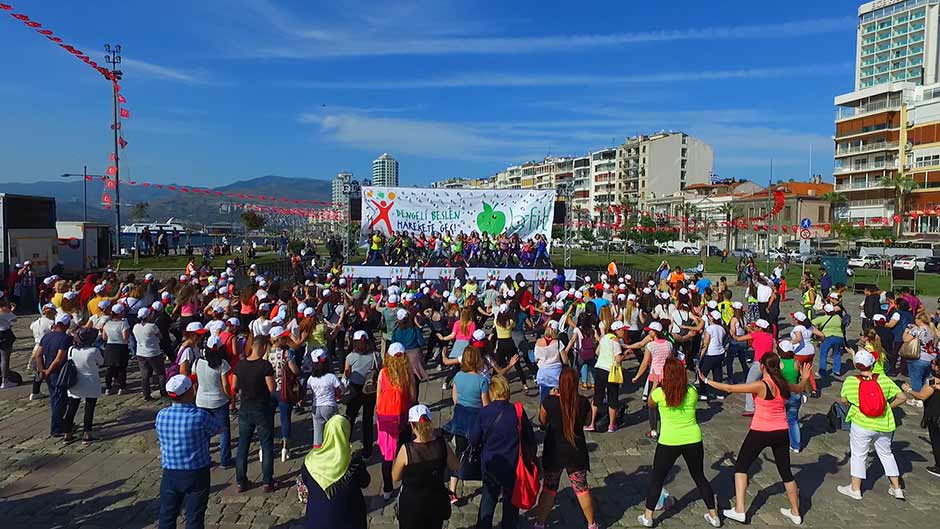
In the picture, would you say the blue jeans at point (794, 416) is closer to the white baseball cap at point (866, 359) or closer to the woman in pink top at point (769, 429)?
the white baseball cap at point (866, 359)

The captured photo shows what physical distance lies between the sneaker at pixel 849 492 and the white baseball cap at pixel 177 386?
6.23m

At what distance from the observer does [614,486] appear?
20.8 ft

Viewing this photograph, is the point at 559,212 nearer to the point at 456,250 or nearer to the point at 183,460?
the point at 456,250

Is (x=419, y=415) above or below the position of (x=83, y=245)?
below

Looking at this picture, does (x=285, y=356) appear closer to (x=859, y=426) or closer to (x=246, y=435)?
(x=246, y=435)

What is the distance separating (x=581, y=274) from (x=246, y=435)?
23579 millimetres

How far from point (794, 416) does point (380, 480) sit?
482cm

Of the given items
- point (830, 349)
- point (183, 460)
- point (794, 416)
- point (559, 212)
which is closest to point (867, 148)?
point (559, 212)

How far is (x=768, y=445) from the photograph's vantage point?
17.4ft

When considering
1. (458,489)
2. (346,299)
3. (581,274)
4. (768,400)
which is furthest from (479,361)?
(581,274)

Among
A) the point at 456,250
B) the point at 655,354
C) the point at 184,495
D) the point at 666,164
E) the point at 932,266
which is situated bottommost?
the point at 184,495

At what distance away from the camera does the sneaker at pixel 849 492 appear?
603cm

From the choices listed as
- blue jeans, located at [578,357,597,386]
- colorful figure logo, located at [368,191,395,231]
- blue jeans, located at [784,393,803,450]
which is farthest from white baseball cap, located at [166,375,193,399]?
colorful figure logo, located at [368,191,395,231]

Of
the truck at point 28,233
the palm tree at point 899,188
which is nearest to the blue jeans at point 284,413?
the truck at point 28,233
